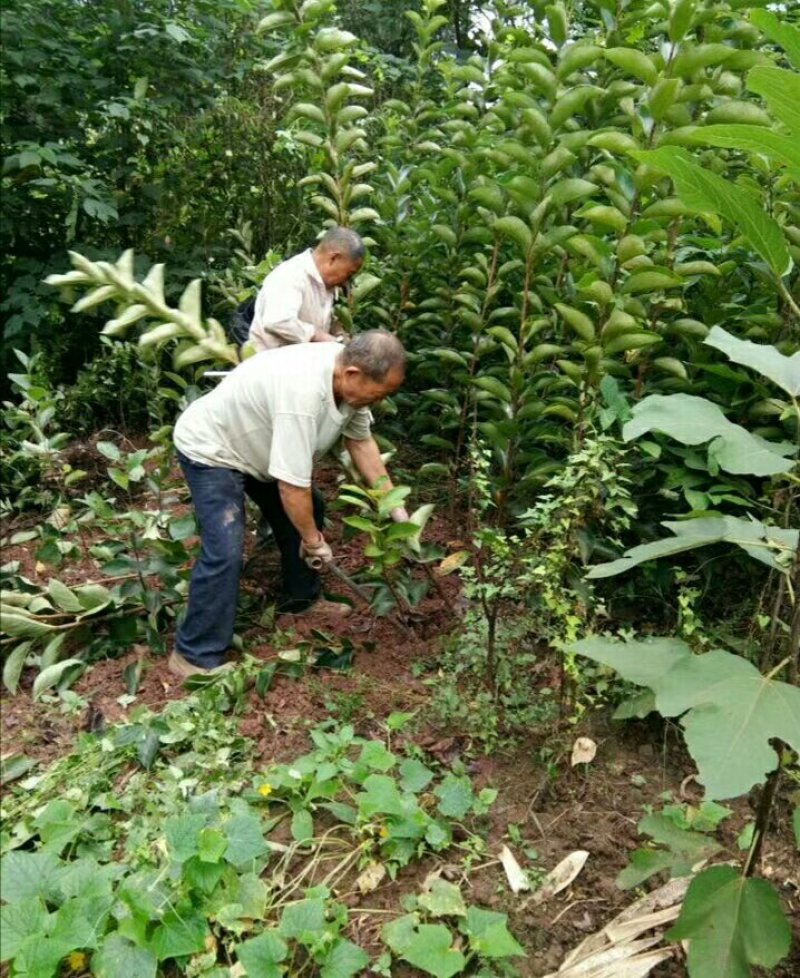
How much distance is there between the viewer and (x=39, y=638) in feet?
9.84

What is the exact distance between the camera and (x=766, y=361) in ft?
5.32

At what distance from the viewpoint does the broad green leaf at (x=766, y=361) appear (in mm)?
1586

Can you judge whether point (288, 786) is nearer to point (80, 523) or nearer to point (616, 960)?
point (616, 960)

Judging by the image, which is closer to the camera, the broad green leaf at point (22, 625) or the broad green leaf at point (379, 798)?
the broad green leaf at point (379, 798)

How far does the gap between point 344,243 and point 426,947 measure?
8.85ft

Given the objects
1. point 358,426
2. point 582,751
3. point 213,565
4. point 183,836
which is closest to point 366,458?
point 358,426

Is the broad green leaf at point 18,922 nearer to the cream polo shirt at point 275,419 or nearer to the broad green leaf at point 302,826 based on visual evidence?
the broad green leaf at point 302,826

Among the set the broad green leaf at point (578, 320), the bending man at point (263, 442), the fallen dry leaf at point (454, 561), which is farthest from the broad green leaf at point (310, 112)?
the fallen dry leaf at point (454, 561)

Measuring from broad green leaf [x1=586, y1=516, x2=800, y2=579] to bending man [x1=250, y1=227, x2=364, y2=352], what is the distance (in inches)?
86.7

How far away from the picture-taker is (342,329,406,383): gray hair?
2.71 meters

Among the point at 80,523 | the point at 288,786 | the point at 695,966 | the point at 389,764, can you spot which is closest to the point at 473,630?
the point at 389,764

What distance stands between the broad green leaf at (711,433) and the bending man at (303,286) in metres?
2.14

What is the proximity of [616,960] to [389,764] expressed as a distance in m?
0.78

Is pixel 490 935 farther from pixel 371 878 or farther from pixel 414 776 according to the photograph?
pixel 414 776
